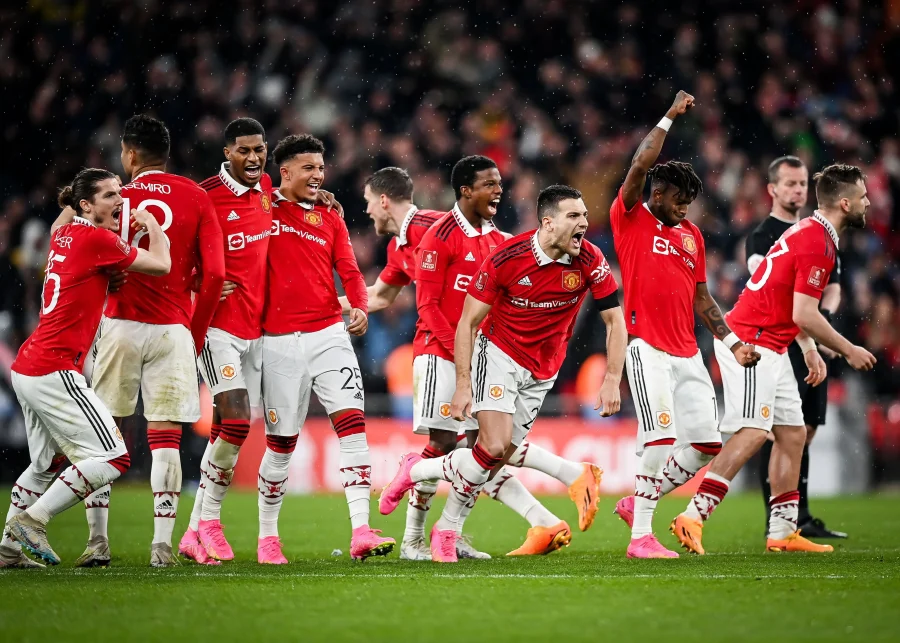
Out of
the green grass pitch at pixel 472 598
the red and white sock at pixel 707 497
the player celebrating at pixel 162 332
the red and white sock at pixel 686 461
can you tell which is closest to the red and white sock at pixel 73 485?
the green grass pitch at pixel 472 598

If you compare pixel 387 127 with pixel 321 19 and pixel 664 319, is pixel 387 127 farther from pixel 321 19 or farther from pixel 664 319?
pixel 664 319

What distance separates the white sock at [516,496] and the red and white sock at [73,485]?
2619 millimetres

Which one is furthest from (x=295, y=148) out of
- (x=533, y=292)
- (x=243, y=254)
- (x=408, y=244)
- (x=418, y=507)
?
(x=418, y=507)

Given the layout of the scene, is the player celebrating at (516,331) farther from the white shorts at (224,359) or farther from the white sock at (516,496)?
the white shorts at (224,359)

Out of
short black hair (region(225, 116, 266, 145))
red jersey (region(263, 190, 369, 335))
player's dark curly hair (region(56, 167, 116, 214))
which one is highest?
short black hair (region(225, 116, 266, 145))

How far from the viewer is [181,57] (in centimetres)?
1928

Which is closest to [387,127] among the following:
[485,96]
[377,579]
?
[485,96]

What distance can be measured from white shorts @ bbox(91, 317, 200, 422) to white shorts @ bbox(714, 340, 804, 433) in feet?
11.9

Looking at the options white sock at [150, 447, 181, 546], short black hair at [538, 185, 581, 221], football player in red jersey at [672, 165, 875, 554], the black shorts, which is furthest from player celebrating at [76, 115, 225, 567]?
the black shorts

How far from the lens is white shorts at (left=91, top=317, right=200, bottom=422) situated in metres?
7.39

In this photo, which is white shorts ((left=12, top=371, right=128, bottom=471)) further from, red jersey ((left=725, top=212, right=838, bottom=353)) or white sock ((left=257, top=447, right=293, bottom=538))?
red jersey ((left=725, top=212, right=838, bottom=353))

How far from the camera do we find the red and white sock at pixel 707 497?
26.9 feet

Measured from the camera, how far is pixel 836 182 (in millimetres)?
8555

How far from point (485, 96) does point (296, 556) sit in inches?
516
